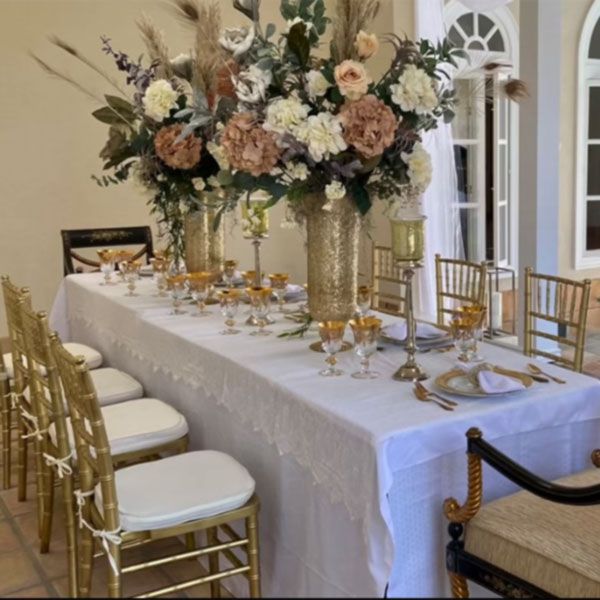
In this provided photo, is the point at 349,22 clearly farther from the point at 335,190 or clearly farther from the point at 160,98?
the point at 160,98

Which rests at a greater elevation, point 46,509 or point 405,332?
point 405,332

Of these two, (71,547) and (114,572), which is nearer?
(114,572)

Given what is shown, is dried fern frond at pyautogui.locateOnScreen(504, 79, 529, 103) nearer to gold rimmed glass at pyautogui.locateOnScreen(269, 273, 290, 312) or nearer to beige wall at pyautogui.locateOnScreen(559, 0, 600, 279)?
gold rimmed glass at pyautogui.locateOnScreen(269, 273, 290, 312)

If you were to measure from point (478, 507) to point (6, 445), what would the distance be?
2.47m

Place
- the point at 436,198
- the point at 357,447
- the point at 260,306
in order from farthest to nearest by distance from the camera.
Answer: the point at 436,198, the point at 260,306, the point at 357,447

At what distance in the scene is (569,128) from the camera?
691 centimetres

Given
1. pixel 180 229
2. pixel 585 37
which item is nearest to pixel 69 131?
pixel 180 229

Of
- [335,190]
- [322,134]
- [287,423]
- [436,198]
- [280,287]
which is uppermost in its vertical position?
[322,134]

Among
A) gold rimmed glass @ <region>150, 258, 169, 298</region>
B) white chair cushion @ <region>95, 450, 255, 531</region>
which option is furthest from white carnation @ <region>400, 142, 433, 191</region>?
gold rimmed glass @ <region>150, 258, 169, 298</region>

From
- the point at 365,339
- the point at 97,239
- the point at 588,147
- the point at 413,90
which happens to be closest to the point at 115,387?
the point at 365,339

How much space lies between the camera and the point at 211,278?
3592 mm

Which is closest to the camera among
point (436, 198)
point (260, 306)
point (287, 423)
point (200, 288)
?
point (287, 423)

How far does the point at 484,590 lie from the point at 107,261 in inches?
111

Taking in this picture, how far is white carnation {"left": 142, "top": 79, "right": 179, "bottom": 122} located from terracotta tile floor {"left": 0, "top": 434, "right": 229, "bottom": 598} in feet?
5.43
